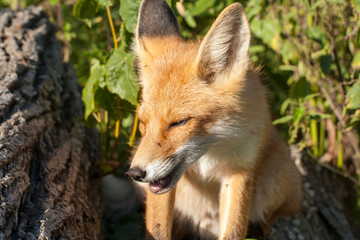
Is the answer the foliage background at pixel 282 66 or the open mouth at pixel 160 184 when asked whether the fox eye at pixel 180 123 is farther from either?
the foliage background at pixel 282 66

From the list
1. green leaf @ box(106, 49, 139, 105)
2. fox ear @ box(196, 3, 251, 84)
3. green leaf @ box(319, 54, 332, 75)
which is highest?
fox ear @ box(196, 3, 251, 84)

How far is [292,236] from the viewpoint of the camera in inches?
143

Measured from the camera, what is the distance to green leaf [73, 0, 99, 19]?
3193mm

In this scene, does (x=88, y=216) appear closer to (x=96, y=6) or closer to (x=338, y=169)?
(x=96, y=6)

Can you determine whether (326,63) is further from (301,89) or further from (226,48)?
(226,48)

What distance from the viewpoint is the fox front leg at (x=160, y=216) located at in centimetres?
287

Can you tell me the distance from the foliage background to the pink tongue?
67 cm

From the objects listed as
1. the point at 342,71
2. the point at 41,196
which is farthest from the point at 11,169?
the point at 342,71

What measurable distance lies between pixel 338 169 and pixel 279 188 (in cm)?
179

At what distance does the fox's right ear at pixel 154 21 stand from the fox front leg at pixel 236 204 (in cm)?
120

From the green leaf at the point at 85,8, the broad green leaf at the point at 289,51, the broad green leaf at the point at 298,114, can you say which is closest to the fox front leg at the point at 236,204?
the broad green leaf at the point at 298,114

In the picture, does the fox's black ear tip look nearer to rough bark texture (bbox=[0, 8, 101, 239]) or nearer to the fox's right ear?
the fox's right ear

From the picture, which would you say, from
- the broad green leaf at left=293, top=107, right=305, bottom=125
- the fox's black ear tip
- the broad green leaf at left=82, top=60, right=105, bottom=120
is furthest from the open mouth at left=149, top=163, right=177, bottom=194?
the broad green leaf at left=293, top=107, right=305, bottom=125

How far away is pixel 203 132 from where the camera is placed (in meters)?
2.55
